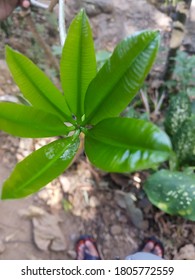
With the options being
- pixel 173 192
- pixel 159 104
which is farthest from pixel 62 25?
pixel 159 104

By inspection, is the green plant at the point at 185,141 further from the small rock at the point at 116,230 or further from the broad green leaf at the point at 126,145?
the broad green leaf at the point at 126,145

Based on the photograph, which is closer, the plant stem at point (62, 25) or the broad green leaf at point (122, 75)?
the broad green leaf at point (122, 75)

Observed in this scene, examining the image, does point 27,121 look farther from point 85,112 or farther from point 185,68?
point 185,68

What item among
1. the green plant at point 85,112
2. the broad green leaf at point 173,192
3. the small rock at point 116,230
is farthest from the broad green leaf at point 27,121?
the small rock at point 116,230

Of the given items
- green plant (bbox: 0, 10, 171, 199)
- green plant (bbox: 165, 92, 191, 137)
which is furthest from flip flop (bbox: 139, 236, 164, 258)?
green plant (bbox: 0, 10, 171, 199)
